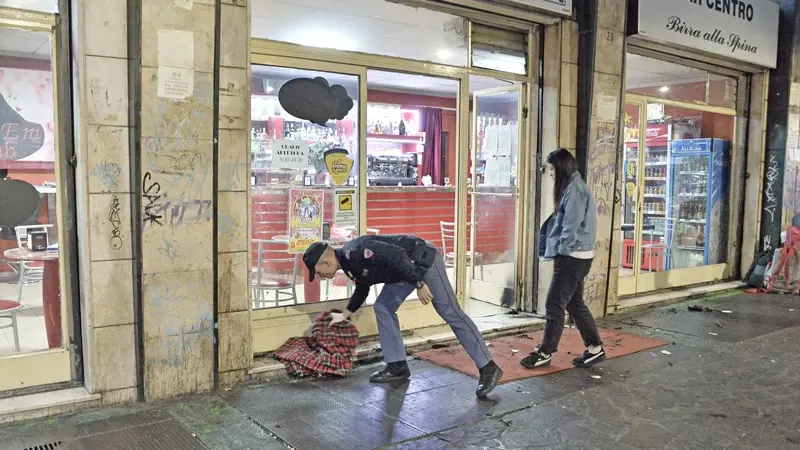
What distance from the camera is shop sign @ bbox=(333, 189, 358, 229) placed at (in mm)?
5426

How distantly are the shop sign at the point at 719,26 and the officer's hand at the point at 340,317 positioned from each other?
15.1ft

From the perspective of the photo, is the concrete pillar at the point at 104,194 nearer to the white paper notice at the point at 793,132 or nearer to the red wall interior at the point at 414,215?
the red wall interior at the point at 414,215

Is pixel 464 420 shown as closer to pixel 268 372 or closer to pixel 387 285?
pixel 387 285

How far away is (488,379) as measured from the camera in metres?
4.43

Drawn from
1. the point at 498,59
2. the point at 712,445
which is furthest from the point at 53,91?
the point at 712,445

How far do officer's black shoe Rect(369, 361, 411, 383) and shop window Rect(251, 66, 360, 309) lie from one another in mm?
978

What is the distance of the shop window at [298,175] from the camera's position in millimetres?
5031

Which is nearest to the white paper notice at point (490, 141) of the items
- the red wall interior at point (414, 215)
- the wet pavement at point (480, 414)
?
the red wall interior at point (414, 215)

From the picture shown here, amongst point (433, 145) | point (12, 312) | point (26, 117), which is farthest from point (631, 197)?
point (12, 312)

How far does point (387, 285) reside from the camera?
4660mm

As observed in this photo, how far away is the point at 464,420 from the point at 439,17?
369 centimetres

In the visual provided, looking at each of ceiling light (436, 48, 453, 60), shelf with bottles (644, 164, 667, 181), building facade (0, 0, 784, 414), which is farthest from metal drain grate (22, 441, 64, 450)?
shelf with bottles (644, 164, 667, 181)

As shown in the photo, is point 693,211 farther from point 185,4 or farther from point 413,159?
point 185,4

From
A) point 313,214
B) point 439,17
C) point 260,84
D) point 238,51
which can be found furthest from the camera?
point 439,17
